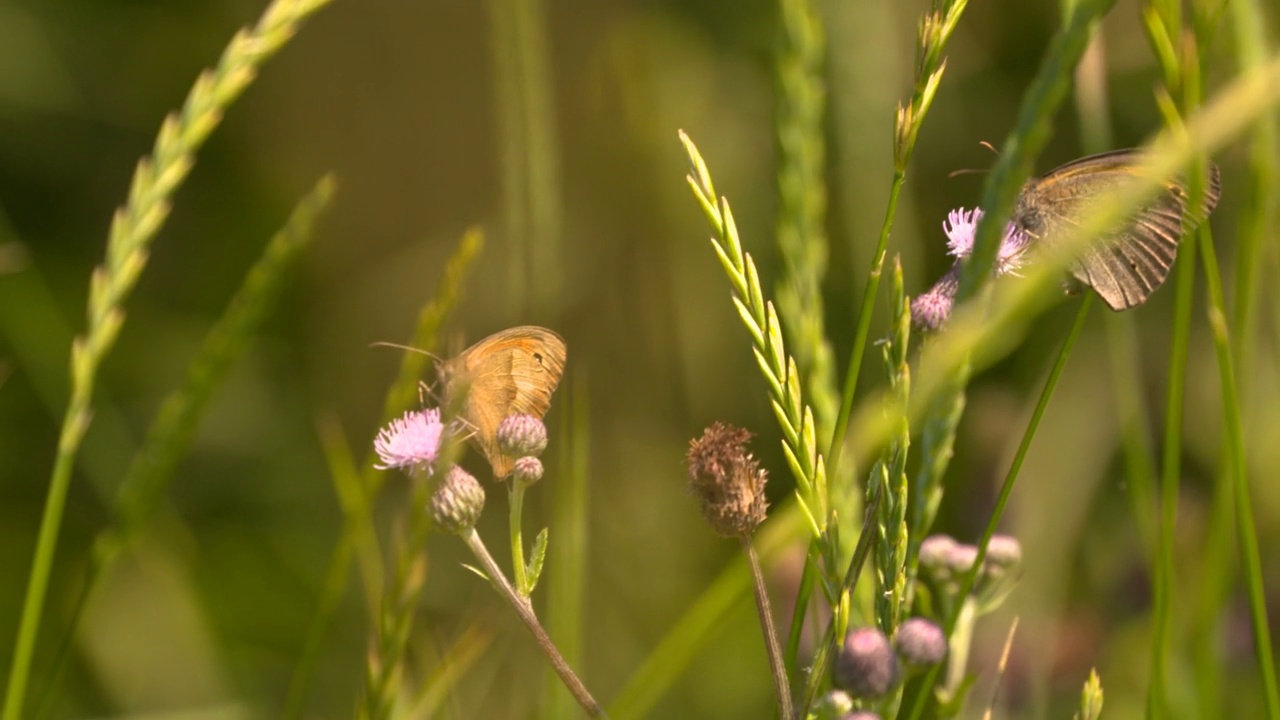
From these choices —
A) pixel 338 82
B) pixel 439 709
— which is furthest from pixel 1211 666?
pixel 338 82

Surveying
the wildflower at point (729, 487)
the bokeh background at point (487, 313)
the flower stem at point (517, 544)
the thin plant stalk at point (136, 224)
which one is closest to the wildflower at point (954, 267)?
the wildflower at point (729, 487)

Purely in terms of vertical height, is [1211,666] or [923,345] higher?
[923,345]

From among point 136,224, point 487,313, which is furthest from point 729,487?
point 487,313

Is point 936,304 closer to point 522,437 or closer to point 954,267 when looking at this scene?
point 954,267

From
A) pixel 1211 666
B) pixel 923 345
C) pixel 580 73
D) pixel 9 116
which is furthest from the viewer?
pixel 580 73

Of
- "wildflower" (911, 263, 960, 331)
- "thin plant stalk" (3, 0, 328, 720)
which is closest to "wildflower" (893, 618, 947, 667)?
"wildflower" (911, 263, 960, 331)

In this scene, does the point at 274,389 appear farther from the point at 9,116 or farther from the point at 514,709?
the point at 514,709
